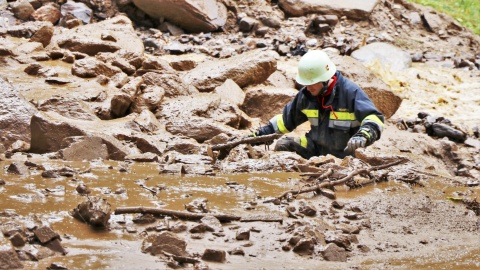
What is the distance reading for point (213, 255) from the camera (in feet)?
12.1

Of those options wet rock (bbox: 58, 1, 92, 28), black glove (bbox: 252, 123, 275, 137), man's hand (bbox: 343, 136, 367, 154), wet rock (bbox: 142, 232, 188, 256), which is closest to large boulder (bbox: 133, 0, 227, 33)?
wet rock (bbox: 58, 1, 92, 28)

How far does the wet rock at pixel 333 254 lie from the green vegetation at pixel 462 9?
15306 millimetres

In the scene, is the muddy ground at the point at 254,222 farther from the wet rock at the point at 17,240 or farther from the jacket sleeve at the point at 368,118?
the jacket sleeve at the point at 368,118

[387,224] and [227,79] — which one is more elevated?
[387,224]

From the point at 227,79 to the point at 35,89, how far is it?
2526 millimetres

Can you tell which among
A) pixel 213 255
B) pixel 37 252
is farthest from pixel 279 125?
pixel 37 252

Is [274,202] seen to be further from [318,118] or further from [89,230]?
[318,118]

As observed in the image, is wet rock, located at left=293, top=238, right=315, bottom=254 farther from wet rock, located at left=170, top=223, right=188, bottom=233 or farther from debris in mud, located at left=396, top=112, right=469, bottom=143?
debris in mud, located at left=396, top=112, right=469, bottom=143

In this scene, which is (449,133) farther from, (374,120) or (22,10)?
(22,10)

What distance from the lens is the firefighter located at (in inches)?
269

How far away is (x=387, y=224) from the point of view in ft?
15.4

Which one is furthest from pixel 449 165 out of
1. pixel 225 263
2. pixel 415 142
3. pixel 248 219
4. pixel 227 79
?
pixel 225 263

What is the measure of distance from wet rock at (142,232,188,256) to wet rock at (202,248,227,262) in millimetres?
107

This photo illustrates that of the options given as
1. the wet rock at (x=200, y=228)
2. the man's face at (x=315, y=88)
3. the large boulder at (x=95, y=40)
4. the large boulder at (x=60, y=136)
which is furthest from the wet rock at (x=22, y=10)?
the wet rock at (x=200, y=228)
